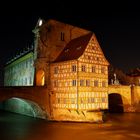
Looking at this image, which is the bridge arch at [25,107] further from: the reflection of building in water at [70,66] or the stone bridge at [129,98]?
the stone bridge at [129,98]

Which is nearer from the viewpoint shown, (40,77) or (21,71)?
(40,77)

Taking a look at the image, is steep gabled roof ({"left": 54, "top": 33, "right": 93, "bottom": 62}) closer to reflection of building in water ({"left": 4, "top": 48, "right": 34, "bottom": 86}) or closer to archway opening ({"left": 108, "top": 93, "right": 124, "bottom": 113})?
reflection of building in water ({"left": 4, "top": 48, "right": 34, "bottom": 86})

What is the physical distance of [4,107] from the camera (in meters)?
47.1

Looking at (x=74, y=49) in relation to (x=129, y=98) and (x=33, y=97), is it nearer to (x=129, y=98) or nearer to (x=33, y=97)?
(x=33, y=97)

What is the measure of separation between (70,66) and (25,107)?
11.6 m

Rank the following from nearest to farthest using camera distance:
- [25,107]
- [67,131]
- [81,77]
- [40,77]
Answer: [67,131] → [81,77] → [40,77] → [25,107]

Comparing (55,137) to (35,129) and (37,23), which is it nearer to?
(35,129)

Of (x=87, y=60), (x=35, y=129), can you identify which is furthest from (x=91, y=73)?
(x=35, y=129)

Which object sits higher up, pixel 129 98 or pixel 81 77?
pixel 81 77

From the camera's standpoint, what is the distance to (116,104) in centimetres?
4497

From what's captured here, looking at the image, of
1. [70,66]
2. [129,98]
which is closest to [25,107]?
[70,66]

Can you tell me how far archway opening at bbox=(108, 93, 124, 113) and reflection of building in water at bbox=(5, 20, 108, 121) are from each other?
A: 12833 mm

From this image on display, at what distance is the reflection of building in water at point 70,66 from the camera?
29.4m

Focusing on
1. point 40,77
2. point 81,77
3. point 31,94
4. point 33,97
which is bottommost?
point 33,97
